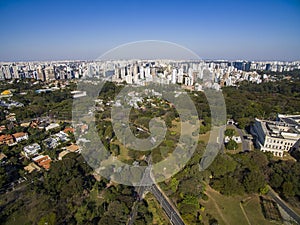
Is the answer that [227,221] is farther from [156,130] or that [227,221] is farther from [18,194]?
[18,194]

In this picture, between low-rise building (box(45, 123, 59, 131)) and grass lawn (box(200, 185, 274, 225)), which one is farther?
low-rise building (box(45, 123, 59, 131))

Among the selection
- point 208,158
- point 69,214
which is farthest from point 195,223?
point 69,214

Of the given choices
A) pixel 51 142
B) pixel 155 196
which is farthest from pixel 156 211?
pixel 51 142

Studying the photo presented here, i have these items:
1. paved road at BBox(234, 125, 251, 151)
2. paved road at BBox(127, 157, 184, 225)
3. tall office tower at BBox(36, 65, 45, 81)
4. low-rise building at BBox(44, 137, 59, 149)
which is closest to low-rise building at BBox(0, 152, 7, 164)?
low-rise building at BBox(44, 137, 59, 149)

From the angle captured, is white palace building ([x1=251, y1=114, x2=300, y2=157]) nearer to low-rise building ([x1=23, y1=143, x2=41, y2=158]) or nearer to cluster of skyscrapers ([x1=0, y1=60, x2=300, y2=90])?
low-rise building ([x1=23, y1=143, x2=41, y2=158])

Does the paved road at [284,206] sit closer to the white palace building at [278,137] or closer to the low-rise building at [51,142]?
the white palace building at [278,137]

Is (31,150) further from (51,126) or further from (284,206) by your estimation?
(284,206)
